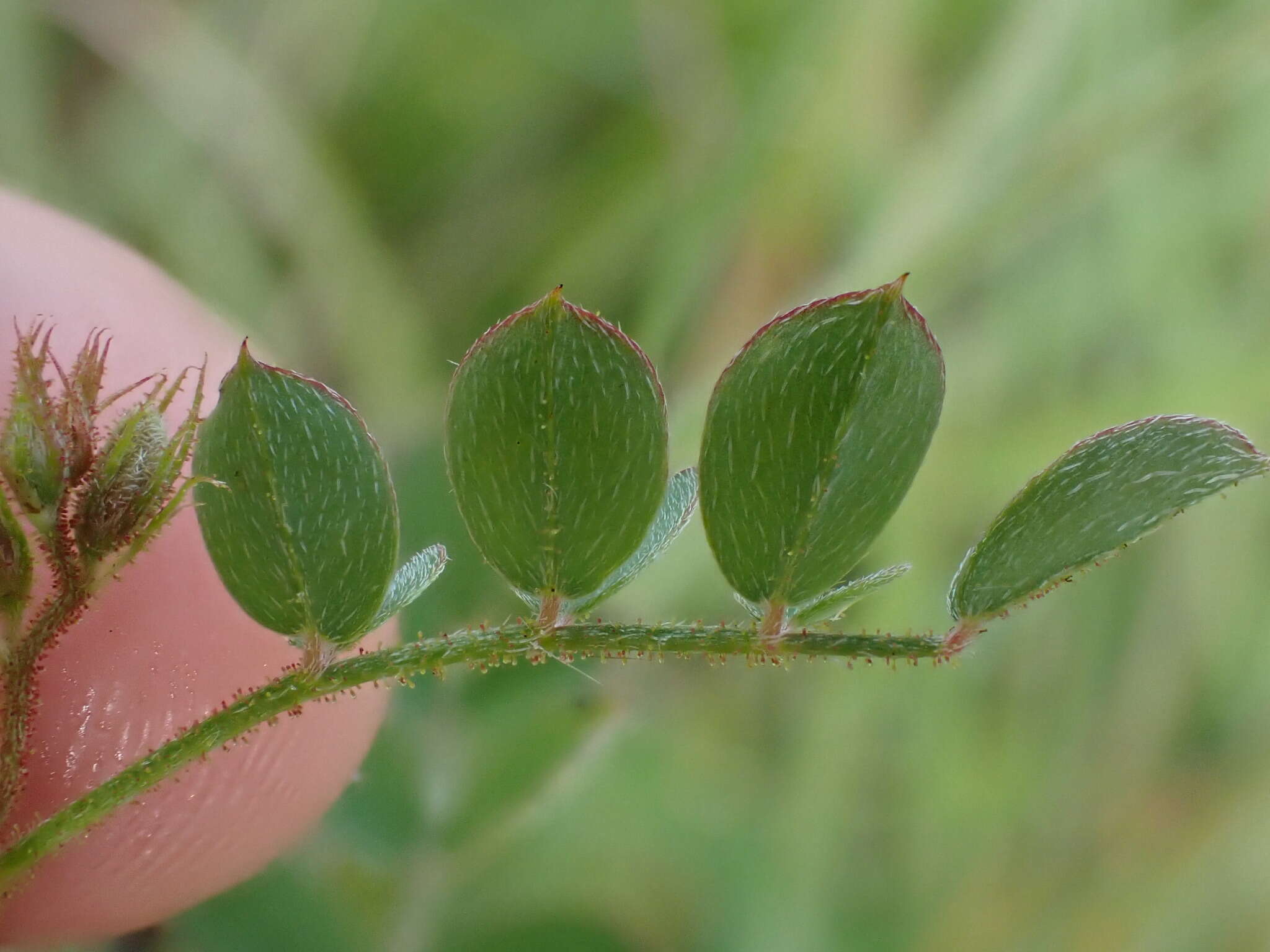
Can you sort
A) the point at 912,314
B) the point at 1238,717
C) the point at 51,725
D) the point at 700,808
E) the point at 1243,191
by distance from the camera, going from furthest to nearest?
the point at 1243,191 < the point at 1238,717 < the point at 700,808 < the point at 51,725 < the point at 912,314

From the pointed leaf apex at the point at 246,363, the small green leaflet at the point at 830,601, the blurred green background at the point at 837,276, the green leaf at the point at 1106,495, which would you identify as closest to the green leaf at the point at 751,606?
the small green leaflet at the point at 830,601

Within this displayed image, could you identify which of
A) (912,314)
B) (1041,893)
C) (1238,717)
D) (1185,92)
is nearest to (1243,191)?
(1185,92)

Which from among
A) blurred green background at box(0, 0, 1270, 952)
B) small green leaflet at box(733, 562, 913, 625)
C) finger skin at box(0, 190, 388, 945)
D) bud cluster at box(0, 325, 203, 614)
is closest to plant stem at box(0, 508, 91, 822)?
bud cluster at box(0, 325, 203, 614)

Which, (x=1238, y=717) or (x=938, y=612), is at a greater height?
(x=938, y=612)

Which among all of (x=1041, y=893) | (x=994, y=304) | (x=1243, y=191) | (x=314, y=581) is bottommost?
(x=314, y=581)

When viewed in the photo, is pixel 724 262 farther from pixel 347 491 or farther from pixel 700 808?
pixel 347 491

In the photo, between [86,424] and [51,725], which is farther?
[51,725]

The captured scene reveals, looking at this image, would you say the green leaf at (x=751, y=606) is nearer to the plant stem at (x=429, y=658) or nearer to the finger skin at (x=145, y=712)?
the plant stem at (x=429, y=658)
